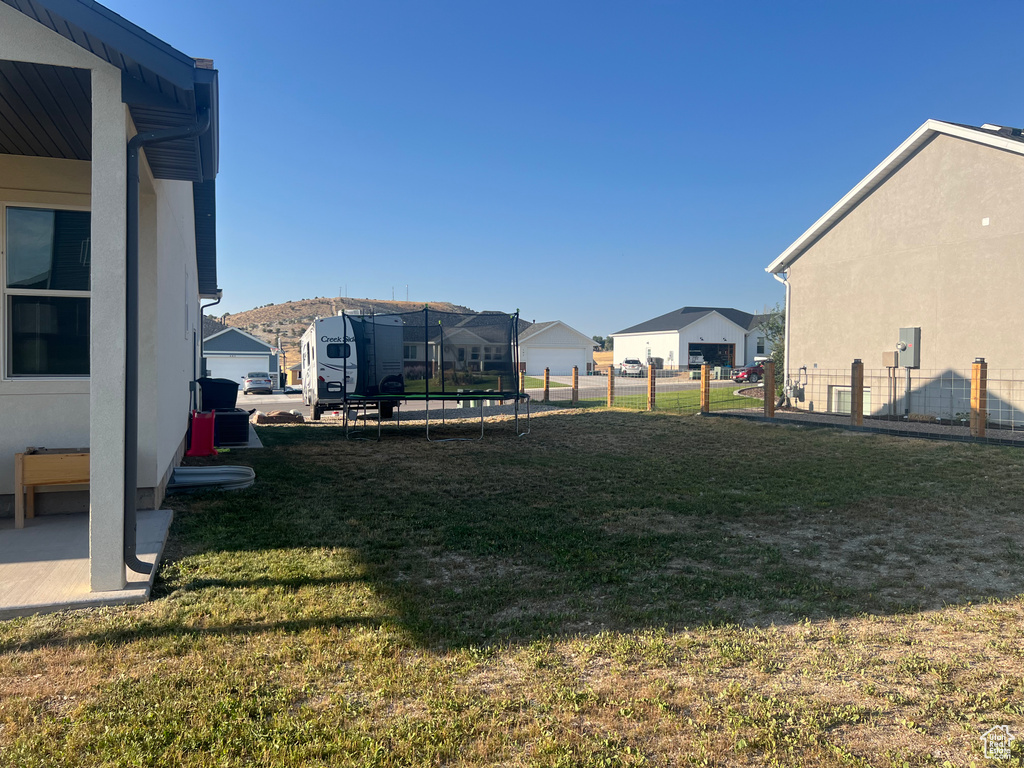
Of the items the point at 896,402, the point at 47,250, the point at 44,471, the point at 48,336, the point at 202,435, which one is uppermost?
the point at 47,250

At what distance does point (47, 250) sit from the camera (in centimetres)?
558

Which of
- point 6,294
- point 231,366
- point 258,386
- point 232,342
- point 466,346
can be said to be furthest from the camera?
point 232,342

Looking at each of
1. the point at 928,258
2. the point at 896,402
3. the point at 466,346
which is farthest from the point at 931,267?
the point at 466,346

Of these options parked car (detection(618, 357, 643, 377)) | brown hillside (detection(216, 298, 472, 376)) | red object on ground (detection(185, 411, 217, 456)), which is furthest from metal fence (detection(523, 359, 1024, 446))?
brown hillside (detection(216, 298, 472, 376))

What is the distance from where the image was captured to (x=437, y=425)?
575 inches

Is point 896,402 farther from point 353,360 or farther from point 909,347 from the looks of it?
point 353,360

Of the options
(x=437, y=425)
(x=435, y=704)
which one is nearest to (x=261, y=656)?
(x=435, y=704)

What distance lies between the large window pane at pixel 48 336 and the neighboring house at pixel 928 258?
48.9 ft

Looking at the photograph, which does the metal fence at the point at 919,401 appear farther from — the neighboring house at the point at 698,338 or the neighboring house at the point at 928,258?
the neighboring house at the point at 698,338

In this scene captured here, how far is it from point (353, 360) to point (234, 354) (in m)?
32.0

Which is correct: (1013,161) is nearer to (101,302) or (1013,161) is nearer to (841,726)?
(841,726)

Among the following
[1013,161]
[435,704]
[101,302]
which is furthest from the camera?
[1013,161]

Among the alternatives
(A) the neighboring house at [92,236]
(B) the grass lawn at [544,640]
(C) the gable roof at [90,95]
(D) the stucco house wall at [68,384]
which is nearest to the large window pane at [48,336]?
(A) the neighboring house at [92,236]

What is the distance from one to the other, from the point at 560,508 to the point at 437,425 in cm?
852
